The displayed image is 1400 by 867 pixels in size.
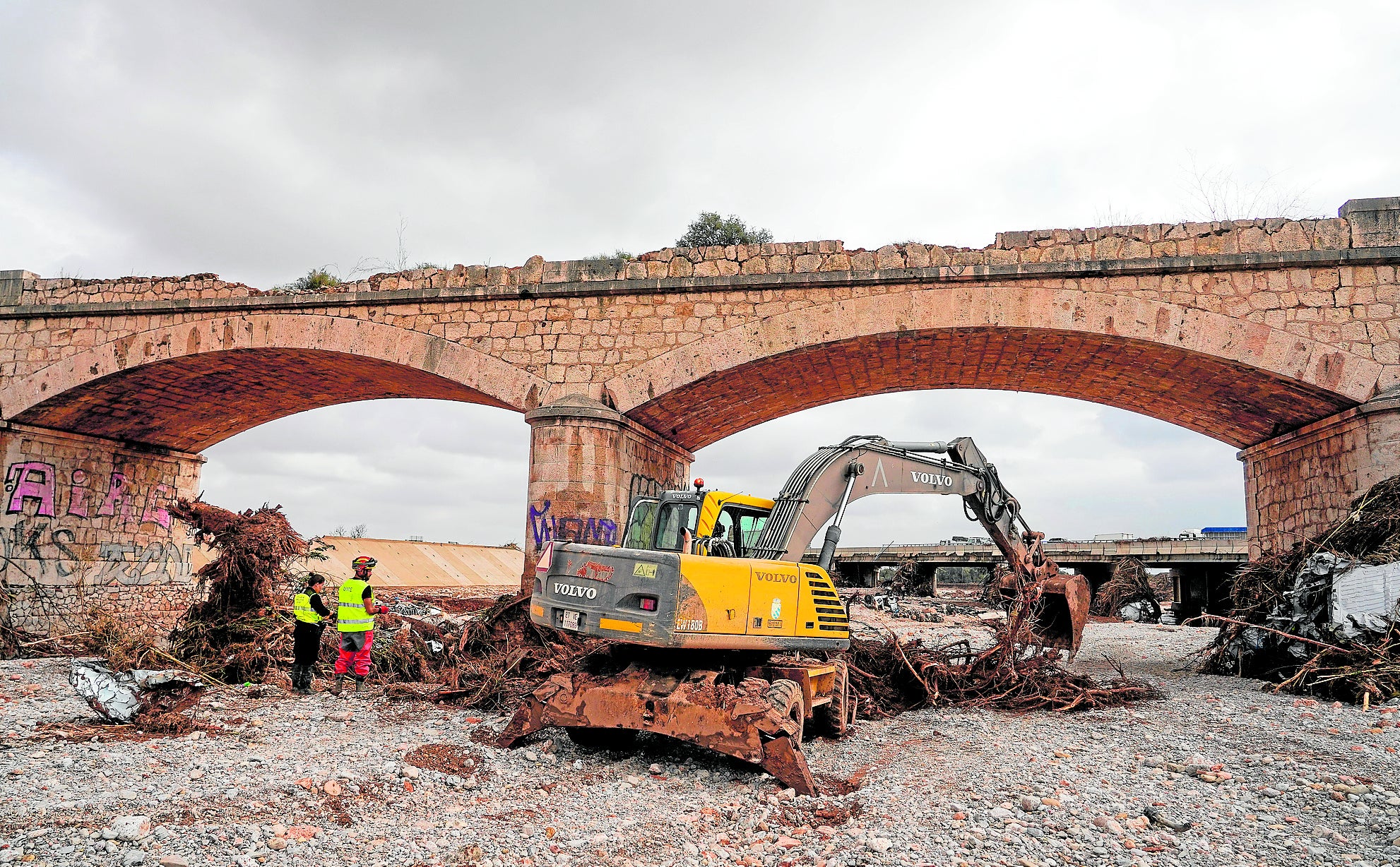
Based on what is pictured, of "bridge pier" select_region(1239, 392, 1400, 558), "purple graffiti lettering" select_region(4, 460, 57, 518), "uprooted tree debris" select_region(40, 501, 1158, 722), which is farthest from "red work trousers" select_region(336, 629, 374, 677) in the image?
"bridge pier" select_region(1239, 392, 1400, 558)

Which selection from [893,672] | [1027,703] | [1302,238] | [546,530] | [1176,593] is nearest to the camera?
[1027,703]

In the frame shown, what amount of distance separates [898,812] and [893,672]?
4185 mm

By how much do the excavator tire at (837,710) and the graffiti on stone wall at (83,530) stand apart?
37.7 ft

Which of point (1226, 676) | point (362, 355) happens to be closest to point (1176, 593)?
point (1226, 676)

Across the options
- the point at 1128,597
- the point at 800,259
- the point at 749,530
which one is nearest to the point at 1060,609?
the point at 749,530

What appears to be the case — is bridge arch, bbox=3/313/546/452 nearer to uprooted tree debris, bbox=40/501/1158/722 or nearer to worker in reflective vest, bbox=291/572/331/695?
uprooted tree debris, bbox=40/501/1158/722

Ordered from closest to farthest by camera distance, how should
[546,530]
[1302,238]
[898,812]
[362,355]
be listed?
[898,812] < [1302,238] < [546,530] < [362,355]

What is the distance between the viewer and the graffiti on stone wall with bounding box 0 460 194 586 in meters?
12.8

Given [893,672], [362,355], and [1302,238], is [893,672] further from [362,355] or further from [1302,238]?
[362,355]

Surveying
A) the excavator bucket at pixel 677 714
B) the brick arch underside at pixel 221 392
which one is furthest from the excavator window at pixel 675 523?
the brick arch underside at pixel 221 392

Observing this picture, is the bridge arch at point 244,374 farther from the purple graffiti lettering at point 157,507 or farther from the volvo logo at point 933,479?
the volvo logo at point 933,479

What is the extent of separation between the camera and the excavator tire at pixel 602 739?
20.9 ft

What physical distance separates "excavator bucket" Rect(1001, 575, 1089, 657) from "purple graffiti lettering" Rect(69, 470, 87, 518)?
13.5m

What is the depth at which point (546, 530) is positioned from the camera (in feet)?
34.7
